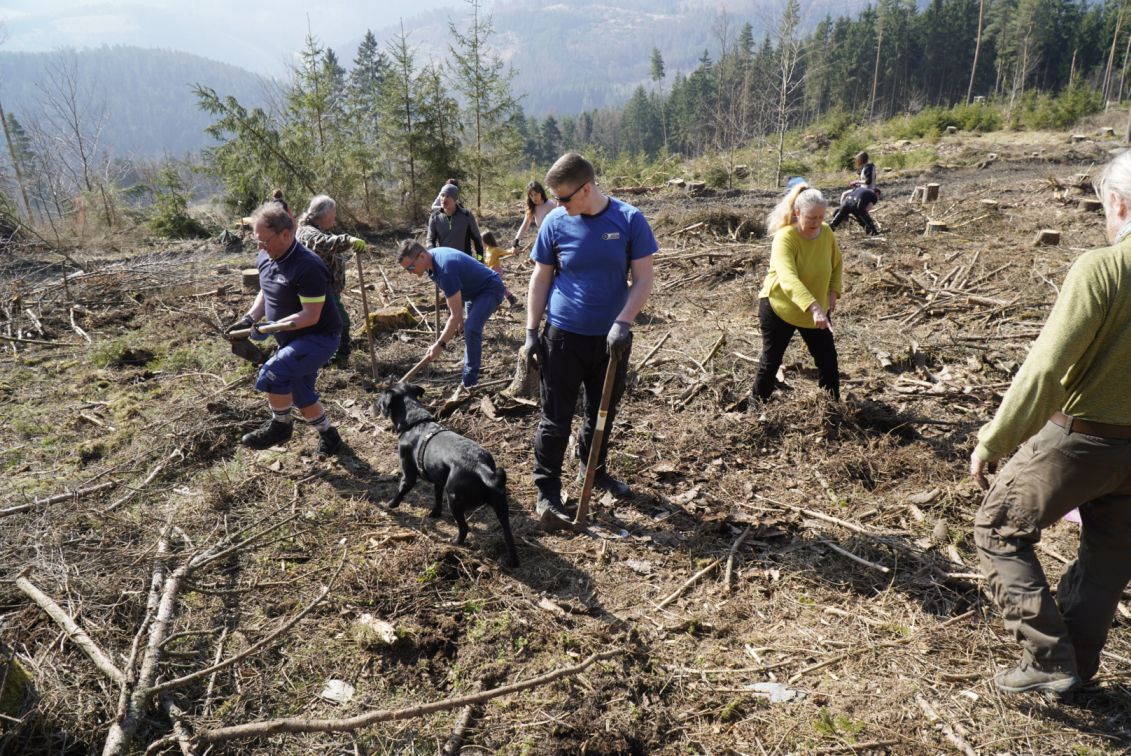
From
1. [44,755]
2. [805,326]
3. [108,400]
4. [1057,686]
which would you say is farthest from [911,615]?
[108,400]

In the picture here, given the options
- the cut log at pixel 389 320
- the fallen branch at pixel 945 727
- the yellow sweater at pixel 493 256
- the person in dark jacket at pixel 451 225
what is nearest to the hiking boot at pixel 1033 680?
the fallen branch at pixel 945 727

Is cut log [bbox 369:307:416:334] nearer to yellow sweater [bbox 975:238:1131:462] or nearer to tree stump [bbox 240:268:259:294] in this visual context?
tree stump [bbox 240:268:259:294]

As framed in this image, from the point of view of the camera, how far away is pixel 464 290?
6.48 meters

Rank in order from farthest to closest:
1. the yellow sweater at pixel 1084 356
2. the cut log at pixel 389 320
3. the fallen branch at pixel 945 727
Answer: the cut log at pixel 389 320 < the fallen branch at pixel 945 727 < the yellow sweater at pixel 1084 356

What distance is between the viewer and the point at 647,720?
110 inches

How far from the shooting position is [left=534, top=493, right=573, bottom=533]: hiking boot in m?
4.11

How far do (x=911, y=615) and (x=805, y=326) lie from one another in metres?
2.20

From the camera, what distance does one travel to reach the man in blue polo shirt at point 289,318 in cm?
447

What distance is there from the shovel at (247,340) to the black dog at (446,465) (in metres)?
0.93

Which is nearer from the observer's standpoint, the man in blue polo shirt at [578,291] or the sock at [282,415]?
the man in blue polo shirt at [578,291]

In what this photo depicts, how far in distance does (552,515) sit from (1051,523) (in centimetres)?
269

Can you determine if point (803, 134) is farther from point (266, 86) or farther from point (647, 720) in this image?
point (647, 720)

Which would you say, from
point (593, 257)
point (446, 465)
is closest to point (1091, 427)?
point (593, 257)

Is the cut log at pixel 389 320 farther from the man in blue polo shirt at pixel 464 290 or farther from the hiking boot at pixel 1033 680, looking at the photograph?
the hiking boot at pixel 1033 680
